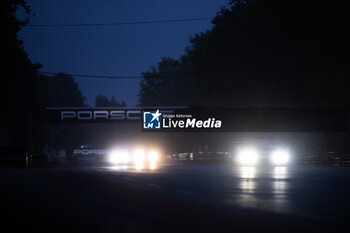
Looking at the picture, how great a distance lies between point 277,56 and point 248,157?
18.5 meters

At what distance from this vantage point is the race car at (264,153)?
38094 mm

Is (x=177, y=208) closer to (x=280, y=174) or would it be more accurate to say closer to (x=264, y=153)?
(x=280, y=174)

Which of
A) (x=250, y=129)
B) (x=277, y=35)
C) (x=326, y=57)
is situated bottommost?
(x=250, y=129)

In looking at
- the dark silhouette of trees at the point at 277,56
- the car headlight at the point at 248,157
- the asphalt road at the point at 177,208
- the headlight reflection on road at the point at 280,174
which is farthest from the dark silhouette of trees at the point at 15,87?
the dark silhouette of trees at the point at 277,56

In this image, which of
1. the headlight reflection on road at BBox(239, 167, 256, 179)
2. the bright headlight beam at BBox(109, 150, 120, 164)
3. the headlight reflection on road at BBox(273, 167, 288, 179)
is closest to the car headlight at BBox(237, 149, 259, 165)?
the headlight reflection on road at BBox(273, 167, 288, 179)

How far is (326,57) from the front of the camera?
153ft

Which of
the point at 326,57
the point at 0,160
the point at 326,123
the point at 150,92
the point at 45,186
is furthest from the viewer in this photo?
the point at 150,92

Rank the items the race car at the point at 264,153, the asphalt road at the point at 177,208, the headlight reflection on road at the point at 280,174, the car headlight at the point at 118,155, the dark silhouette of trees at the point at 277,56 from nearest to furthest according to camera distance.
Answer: the asphalt road at the point at 177,208 → the headlight reflection on road at the point at 280,174 → the race car at the point at 264,153 → the dark silhouette of trees at the point at 277,56 → the car headlight at the point at 118,155

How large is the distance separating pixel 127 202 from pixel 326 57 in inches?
1522

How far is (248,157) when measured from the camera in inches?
1515

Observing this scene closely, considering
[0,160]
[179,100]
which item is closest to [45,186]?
[0,160]

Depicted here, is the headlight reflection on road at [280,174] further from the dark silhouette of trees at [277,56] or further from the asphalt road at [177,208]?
the dark silhouette of trees at [277,56]

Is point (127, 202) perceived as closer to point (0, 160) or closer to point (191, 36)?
point (0, 160)

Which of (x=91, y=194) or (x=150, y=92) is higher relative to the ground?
(x=150, y=92)
